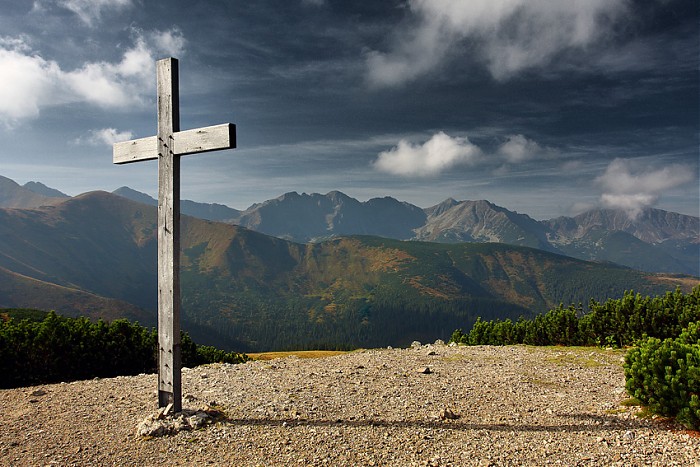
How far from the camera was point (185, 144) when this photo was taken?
10289mm

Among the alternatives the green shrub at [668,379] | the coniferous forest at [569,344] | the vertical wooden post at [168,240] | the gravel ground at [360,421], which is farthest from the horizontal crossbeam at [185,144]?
the green shrub at [668,379]

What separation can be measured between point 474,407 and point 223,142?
965 centimetres

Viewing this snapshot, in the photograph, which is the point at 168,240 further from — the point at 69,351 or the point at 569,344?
the point at 569,344

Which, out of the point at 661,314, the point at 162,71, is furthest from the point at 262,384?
the point at 661,314

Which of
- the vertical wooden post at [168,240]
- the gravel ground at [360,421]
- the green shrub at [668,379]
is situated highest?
the vertical wooden post at [168,240]

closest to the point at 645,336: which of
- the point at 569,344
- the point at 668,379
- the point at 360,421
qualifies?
the point at 668,379

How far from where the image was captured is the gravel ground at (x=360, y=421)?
841cm

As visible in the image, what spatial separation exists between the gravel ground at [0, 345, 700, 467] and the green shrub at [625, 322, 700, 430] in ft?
1.41

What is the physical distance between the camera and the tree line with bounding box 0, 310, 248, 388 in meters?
14.9

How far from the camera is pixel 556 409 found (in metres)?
10.8

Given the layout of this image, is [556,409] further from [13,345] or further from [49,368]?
[13,345]

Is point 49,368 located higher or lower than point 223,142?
lower

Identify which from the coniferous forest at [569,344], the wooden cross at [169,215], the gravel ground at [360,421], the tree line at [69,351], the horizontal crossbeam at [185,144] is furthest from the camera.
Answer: the tree line at [69,351]

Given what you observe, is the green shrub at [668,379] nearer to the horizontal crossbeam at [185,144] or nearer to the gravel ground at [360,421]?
the gravel ground at [360,421]
